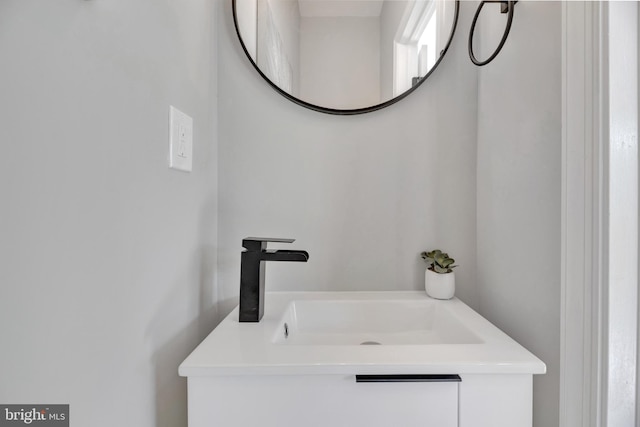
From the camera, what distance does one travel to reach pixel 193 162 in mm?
833

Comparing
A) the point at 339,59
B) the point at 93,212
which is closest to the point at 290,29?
the point at 339,59

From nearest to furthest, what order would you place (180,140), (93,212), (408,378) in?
(93,212), (408,378), (180,140)

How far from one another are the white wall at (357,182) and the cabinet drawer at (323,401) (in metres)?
0.46

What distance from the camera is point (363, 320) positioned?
3.15 feet

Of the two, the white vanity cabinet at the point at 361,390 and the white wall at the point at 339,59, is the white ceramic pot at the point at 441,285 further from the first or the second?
the white wall at the point at 339,59

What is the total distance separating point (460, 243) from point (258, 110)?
2.49 ft

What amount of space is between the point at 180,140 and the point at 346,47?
59cm

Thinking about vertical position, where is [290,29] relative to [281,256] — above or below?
above

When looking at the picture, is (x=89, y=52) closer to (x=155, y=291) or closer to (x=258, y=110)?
(x=155, y=291)

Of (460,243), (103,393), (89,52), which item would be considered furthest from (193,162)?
(460,243)

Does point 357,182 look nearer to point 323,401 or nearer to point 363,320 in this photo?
point 363,320

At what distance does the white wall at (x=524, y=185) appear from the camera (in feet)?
2.35

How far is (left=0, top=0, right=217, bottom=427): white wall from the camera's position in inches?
14.4

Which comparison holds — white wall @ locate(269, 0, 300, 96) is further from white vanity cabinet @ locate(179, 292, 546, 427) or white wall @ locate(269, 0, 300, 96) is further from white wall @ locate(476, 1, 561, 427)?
white vanity cabinet @ locate(179, 292, 546, 427)
